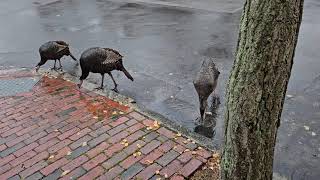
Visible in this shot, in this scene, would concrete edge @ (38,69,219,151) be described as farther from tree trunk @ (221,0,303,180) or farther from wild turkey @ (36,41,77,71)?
tree trunk @ (221,0,303,180)

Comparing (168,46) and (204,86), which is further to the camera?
(168,46)

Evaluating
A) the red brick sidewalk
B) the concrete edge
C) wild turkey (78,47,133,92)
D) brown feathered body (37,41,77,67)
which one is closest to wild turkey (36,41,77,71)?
brown feathered body (37,41,77,67)

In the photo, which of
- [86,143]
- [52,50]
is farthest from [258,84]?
[52,50]

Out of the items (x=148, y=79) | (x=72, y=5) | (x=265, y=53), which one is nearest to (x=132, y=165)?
(x=265, y=53)

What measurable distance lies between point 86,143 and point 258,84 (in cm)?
342

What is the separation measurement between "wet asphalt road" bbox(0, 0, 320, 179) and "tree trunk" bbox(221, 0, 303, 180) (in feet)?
8.05

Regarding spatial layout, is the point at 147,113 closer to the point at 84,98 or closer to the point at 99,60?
the point at 84,98

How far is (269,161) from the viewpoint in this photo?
2.83 metres

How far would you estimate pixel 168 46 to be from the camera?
10141 mm

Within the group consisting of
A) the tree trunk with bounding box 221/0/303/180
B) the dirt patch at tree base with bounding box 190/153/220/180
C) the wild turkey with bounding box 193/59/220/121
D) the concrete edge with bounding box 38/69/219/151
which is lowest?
the dirt patch at tree base with bounding box 190/153/220/180

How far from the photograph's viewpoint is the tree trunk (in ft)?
7.61

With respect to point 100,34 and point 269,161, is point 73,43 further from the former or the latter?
point 269,161

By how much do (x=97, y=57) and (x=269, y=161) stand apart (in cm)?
471

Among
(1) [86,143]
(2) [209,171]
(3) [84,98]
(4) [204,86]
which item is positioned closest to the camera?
(2) [209,171]
